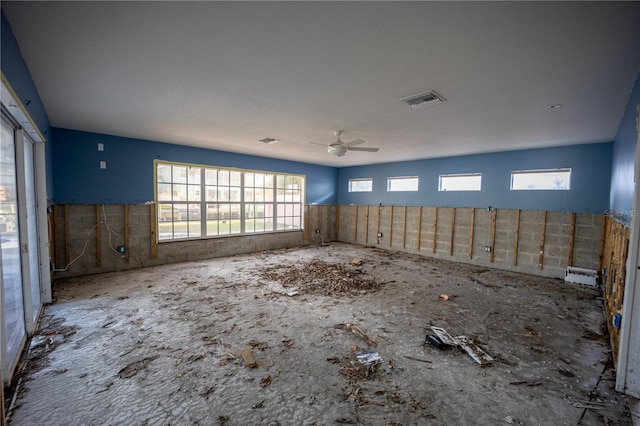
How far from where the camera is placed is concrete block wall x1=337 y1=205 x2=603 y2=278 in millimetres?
5254

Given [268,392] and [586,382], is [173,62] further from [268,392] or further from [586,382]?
[586,382]

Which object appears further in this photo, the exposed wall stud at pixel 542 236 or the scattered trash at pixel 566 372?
the exposed wall stud at pixel 542 236

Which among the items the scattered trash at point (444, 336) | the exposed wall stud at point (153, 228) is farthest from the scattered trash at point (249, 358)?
the exposed wall stud at point (153, 228)

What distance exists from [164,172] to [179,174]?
316mm

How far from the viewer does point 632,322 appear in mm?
2047

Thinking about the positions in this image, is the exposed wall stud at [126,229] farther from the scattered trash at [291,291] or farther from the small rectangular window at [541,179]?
the small rectangular window at [541,179]

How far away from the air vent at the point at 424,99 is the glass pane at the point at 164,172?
17.5 ft

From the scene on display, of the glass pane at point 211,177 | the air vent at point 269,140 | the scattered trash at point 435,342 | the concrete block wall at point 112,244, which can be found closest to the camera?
the scattered trash at point 435,342

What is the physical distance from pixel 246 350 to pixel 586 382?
9.92ft

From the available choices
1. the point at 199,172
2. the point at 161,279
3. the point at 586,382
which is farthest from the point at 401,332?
the point at 199,172

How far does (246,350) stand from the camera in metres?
2.66

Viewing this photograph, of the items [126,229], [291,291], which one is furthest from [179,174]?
[291,291]

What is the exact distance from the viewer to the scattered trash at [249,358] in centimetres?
242

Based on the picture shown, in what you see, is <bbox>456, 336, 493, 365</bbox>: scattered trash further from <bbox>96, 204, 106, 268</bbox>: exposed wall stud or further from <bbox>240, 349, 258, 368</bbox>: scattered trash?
<bbox>96, 204, 106, 268</bbox>: exposed wall stud
